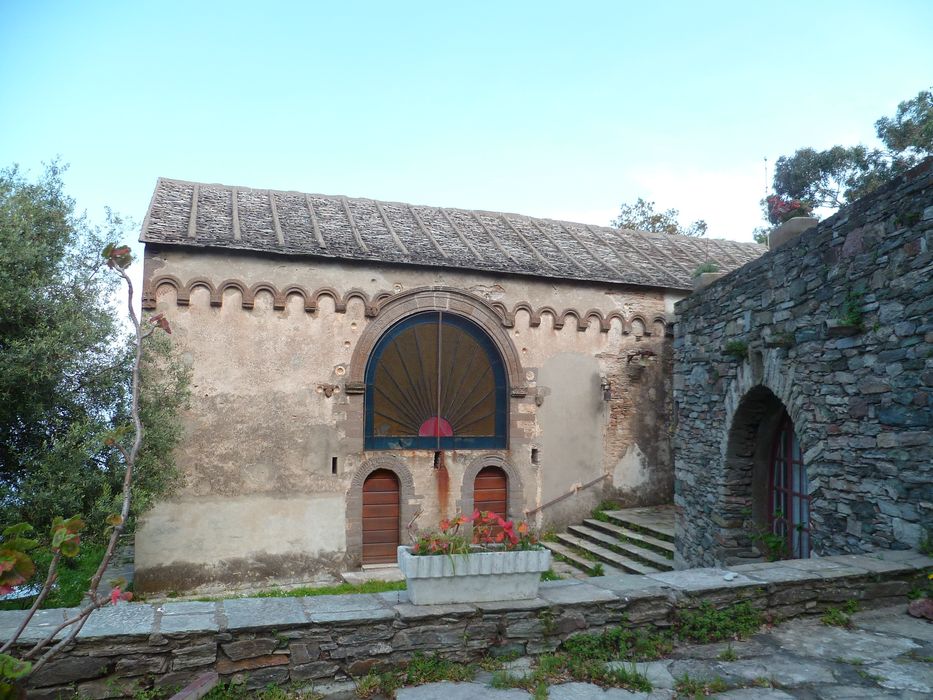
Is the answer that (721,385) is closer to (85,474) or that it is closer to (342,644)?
(342,644)

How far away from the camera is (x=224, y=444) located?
9.41 m

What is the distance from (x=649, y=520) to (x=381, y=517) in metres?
4.28

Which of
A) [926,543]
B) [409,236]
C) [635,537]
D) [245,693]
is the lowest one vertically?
[635,537]

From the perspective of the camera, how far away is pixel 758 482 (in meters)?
7.64

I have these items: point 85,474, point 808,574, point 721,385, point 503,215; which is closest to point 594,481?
point 721,385

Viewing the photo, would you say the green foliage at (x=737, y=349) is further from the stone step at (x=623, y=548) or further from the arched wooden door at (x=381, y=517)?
the arched wooden door at (x=381, y=517)

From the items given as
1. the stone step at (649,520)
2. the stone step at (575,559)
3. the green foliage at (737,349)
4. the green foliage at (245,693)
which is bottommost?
the stone step at (575,559)

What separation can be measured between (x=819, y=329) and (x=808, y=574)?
2572 millimetres

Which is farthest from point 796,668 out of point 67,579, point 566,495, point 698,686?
point 67,579

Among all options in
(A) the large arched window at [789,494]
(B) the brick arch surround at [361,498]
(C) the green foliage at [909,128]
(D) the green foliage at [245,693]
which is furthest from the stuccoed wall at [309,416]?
(C) the green foliage at [909,128]

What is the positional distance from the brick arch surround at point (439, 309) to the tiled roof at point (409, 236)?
52 centimetres

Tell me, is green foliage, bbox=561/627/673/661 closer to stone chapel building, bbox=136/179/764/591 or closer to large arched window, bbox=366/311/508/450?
stone chapel building, bbox=136/179/764/591

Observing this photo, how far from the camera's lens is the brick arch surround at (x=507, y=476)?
417 inches

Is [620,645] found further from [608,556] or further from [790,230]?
[608,556]
